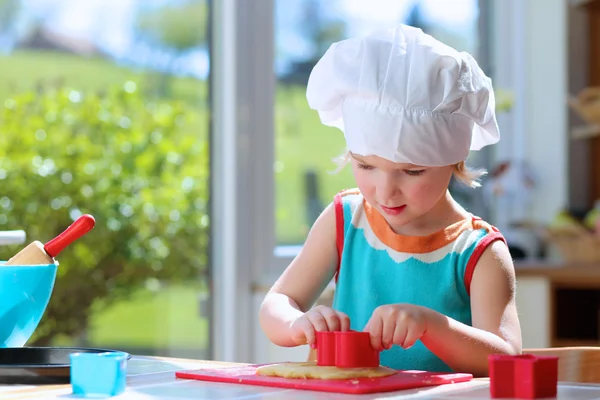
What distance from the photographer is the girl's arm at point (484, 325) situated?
132 cm

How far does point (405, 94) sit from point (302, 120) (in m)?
1.71

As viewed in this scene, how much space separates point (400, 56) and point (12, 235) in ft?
1.90

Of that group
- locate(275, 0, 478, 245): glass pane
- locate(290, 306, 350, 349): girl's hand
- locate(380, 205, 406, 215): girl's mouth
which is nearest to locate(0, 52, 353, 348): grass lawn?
locate(275, 0, 478, 245): glass pane

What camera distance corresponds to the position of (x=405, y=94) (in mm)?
1377

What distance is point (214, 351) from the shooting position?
9.42ft

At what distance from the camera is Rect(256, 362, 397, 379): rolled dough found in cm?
113

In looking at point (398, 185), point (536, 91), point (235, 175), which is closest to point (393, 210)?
point (398, 185)

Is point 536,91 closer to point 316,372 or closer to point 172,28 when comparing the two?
point 172,28

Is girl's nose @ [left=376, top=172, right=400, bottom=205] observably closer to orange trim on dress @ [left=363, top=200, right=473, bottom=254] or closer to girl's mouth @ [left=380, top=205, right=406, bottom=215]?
girl's mouth @ [left=380, top=205, right=406, bottom=215]

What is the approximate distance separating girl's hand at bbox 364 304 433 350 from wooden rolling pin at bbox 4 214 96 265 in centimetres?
40

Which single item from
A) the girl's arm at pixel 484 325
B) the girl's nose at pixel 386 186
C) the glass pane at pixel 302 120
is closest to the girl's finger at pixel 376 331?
the girl's arm at pixel 484 325

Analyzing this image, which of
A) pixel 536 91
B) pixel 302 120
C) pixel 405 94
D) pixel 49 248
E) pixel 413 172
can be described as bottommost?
pixel 49 248

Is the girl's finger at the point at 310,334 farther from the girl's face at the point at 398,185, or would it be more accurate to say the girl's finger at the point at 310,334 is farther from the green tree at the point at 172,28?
the green tree at the point at 172,28

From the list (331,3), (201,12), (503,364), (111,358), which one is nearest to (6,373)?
(111,358)
